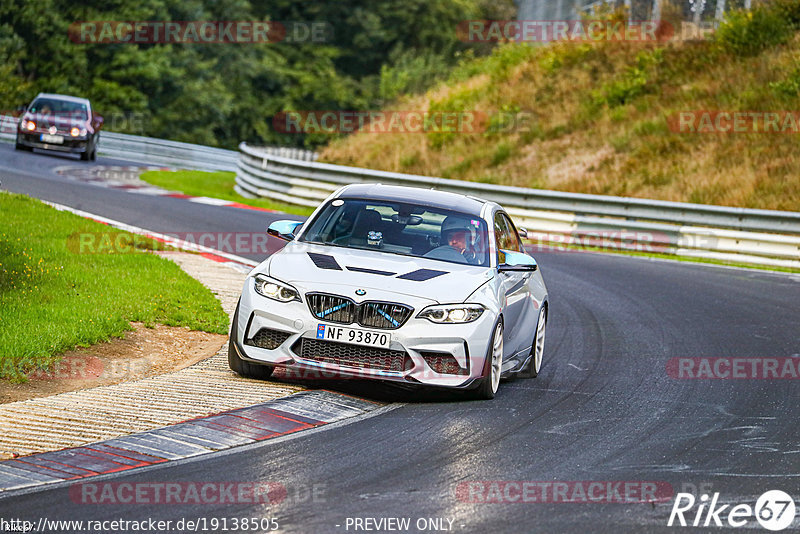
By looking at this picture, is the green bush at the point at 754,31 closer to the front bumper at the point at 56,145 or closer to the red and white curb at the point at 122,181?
the red and white curb at the point at 122,181

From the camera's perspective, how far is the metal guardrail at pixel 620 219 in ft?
69.6

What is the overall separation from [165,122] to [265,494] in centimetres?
4724

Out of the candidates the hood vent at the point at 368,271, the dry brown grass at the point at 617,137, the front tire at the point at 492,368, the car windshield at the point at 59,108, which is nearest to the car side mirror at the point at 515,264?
the front tire at the point at 492,368

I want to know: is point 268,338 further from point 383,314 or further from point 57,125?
point 57,125

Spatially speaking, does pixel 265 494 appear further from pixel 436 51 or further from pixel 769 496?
pixel 436 51

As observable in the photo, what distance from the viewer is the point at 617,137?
101 ft

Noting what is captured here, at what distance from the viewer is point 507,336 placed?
9016mm

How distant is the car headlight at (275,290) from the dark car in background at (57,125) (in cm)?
2420

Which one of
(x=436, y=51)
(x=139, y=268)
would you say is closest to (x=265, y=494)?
(x=139, y=268)

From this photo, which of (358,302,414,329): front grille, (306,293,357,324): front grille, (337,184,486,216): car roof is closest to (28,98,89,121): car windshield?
(337,184,486,216): car roof

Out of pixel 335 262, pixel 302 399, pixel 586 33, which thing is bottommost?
pixel 302 399

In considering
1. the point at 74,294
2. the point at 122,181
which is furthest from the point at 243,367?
the point at 122,181

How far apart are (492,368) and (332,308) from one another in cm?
135

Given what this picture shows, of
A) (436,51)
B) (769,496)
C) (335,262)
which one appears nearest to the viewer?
(769,496)
